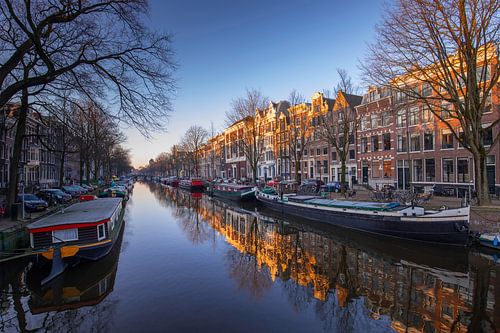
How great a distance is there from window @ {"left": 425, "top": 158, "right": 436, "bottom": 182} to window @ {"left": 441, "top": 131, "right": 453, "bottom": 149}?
216 centimetres

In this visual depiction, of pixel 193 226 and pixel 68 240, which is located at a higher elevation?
pixel 68 240

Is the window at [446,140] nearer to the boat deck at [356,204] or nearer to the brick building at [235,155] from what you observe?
the boat deck at [356,204]

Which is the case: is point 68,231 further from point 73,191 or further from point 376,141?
point 376,141

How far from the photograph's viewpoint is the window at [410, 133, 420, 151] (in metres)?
37.5

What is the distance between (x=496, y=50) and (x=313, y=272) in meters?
18.3

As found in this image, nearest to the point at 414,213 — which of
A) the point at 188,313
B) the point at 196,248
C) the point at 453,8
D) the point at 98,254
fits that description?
the point at 453,8

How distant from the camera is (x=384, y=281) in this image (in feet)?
40.0

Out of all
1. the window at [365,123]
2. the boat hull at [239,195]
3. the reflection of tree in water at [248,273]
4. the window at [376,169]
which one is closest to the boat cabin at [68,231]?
the reflection of tree in water at [248,273]

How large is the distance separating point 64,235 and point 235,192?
31.2 meters

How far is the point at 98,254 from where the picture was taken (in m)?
14.1

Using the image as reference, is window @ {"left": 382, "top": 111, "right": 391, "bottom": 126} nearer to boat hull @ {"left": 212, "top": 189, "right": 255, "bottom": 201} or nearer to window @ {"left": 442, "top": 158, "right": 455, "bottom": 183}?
window @ {"left": 442, "top": 158, "right": 455, "bottom": 183}

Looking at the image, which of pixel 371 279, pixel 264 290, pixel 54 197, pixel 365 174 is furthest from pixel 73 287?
pixel 365 174

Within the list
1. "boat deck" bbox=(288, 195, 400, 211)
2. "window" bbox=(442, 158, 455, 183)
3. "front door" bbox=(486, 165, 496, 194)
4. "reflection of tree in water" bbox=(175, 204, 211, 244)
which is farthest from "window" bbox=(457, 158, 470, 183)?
"reflection of tree in water" bbox=(175, 204, 211, 244)

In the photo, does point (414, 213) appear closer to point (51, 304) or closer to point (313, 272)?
point (313, 272)
